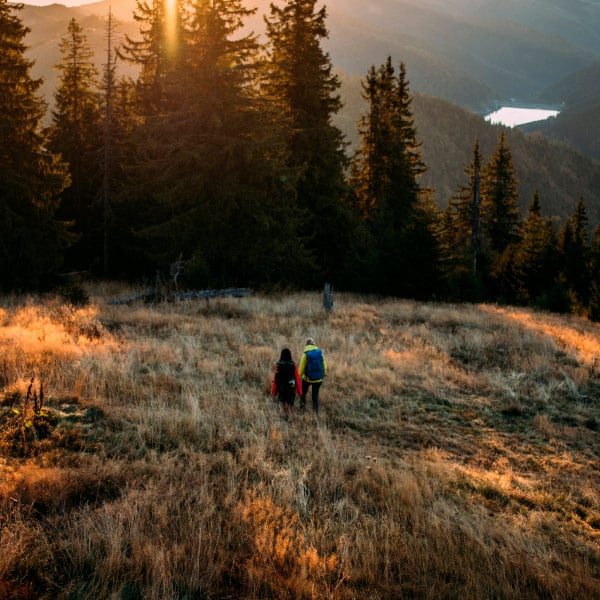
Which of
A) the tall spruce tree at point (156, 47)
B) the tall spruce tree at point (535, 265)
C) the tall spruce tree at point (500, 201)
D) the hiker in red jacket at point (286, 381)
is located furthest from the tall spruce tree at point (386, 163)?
the hiker in red jacket at point (286, 381)

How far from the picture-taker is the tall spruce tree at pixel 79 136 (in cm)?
2528

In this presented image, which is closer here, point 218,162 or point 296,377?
point 296,377

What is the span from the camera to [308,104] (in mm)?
23859

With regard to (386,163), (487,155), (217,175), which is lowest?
(217,175)

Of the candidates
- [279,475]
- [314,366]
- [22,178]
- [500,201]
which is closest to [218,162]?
[22,178]

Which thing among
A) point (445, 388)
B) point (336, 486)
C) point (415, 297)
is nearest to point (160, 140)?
point (415, 297)

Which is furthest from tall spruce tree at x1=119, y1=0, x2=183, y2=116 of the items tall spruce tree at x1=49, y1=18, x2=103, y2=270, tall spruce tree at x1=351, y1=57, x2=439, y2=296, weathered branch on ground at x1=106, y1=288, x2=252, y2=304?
tall spruce tree at x1=351, y1=57, x2=439, y2=296

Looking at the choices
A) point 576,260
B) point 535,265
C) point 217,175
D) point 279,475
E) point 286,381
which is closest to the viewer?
point 279,475

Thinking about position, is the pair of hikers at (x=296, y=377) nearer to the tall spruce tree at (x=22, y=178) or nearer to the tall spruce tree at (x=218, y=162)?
the tall spruce tree at (x=218, y=162)

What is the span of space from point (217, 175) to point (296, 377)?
1447cm

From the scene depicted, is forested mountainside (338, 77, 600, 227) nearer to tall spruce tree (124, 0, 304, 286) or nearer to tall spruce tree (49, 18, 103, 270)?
tall spruce tree (49, 18, 103, 270)

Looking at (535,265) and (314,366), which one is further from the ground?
(535,265)

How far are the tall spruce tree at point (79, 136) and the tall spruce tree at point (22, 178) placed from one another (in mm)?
6153

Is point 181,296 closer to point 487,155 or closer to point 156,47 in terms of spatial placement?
point 156,47
